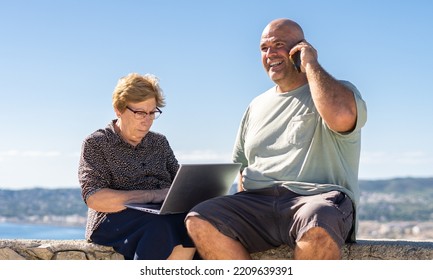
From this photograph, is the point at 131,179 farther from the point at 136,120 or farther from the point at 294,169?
the point at 294,169

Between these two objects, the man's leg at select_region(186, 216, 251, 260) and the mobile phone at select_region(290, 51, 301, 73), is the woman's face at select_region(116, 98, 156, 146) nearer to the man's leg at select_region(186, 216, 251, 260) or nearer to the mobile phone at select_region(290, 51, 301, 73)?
the man's leg at select_region(186, 216, 251, 260)

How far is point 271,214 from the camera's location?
358 centimetres

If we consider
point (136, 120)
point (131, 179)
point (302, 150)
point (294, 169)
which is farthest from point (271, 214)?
point (136, 120)

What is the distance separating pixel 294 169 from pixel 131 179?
982 mm

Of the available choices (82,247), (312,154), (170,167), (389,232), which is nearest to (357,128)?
(312,154)

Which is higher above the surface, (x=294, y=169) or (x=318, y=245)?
(x=294, y=169)

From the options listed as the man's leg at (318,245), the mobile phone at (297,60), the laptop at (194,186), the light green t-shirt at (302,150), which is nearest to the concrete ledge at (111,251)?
the light green t-shirt at (302,150)

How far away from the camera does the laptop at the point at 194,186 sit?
354 cm

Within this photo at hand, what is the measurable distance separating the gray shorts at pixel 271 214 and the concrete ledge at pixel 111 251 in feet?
0.45

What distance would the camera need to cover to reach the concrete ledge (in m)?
3.76

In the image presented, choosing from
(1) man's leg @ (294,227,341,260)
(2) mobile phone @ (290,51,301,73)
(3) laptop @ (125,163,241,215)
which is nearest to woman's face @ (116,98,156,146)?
(3) laptop @ (125,163,241,215)

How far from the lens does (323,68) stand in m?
3.57

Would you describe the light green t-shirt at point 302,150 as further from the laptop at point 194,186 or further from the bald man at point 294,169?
the laptop at point 194,186

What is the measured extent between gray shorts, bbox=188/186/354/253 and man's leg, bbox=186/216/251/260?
0.03 metres
